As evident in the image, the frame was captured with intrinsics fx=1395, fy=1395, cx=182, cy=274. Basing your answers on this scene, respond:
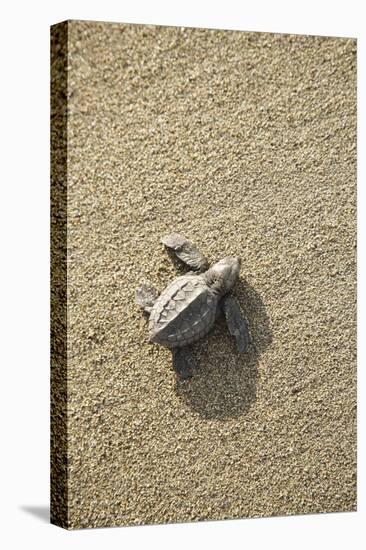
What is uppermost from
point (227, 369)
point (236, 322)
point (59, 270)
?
point (59, 270)

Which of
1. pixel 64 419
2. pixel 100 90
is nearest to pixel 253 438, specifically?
pixel 64 419

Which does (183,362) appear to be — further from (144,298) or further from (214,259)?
(214,259)

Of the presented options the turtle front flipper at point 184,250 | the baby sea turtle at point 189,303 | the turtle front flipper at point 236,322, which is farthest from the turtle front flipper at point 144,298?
the turtle front flipper at point 236,322

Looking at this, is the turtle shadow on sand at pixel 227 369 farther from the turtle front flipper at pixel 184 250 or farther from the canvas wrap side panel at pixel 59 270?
the canvas wrap side panel at pixel 59 270

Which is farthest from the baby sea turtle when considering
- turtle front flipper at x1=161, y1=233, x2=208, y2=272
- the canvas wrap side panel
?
the canvas wrap side panel

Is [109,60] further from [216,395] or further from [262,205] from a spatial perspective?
[216,395]

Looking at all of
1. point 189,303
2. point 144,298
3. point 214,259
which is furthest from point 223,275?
point 144,298

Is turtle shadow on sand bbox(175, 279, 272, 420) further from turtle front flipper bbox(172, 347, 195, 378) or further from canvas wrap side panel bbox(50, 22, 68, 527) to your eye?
canvas wrap side panel bbox(50, 22, 68, 527)
